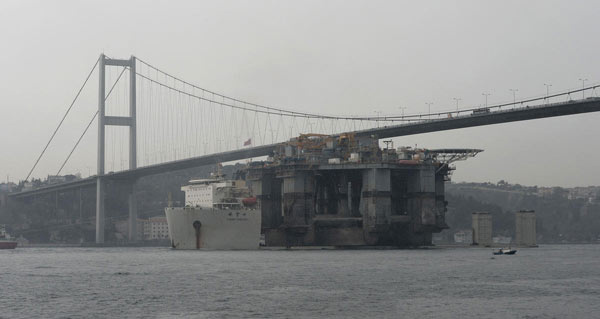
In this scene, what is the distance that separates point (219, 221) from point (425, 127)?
30.4 metres

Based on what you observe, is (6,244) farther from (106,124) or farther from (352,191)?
(352,191)

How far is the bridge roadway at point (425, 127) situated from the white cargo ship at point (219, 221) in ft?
60.0

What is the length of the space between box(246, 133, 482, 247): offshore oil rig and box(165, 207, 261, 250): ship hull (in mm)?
6326

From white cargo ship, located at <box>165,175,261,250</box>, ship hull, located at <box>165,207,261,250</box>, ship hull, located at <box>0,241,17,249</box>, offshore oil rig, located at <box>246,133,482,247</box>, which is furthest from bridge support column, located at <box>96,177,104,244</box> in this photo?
ship hull, located at <box>165,207,261,250</box>

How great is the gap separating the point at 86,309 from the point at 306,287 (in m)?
12.7

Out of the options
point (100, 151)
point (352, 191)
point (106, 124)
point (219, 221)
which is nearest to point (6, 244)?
point (100, 151)

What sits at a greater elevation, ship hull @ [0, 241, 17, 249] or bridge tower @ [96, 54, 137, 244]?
bridge tower @ [96, 54, 137, 244]

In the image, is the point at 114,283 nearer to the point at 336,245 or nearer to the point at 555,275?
the point at 555,275

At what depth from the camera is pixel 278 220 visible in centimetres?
9919

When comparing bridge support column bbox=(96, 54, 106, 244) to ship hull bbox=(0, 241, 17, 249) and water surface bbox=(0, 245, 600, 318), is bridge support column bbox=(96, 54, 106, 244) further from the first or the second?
water surface bbox=(0, 245, 600, 318)

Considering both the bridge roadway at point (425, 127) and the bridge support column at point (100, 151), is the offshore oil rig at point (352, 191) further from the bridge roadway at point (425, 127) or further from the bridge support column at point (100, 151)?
the bridge support column at point (100, 151)

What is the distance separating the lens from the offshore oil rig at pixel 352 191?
92.8 m

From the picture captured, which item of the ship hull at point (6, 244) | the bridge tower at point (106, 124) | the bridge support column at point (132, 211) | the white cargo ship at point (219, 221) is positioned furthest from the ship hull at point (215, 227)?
the ship hull at point (6, 244)

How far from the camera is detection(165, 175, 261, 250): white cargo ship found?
8738 cm
